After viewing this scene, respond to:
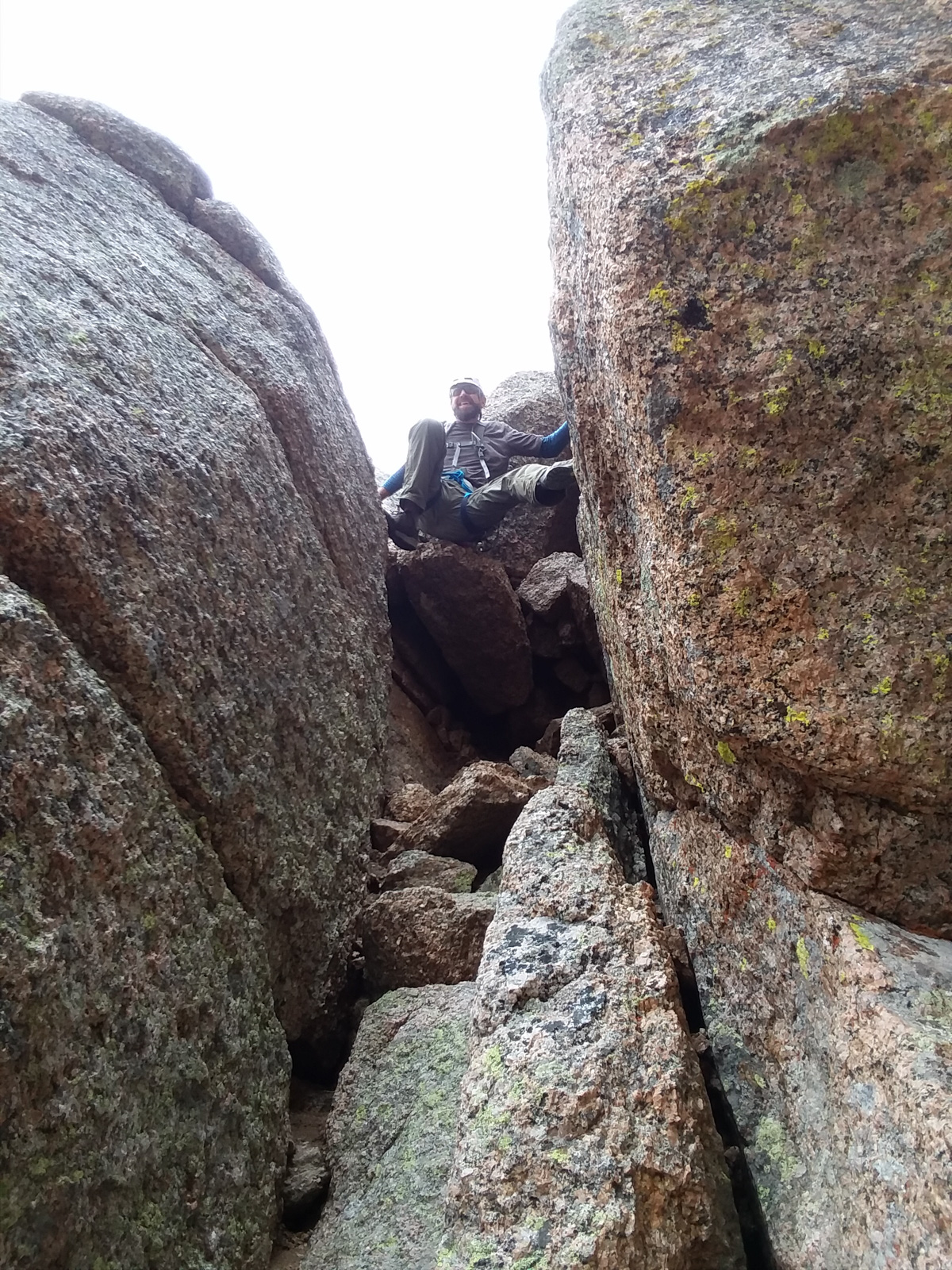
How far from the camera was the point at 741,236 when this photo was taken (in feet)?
14.1

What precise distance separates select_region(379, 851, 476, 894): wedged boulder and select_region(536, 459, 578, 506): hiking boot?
243 inches

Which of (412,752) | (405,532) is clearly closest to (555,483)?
(405,532)

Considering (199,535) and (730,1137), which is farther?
(199,535)

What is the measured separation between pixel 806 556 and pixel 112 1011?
12.1ft

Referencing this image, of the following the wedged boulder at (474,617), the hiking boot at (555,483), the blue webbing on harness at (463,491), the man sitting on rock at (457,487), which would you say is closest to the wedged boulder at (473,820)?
the wedged boulder at (474,617)

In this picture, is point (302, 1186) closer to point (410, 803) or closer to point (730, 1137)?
point (730, 1137)

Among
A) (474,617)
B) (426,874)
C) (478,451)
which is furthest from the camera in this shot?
(478,451)

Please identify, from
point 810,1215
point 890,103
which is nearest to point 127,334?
point 890,103

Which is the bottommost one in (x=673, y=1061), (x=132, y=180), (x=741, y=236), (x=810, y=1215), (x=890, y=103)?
(x=810, y=1215)

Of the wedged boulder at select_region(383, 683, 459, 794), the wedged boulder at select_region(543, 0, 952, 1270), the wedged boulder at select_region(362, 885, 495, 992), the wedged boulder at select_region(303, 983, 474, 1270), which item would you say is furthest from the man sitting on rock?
the wedged boulder at select_region(303, 983, 474, 1270)

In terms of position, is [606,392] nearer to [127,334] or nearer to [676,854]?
[676,854]

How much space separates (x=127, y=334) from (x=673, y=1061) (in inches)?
240

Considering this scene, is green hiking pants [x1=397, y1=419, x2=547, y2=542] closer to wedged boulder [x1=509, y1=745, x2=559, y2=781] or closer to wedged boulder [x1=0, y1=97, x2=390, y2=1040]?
wedged boulder [x1=0, y1=97, x2=390, y2=1040]

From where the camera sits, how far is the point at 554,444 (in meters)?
13.2
